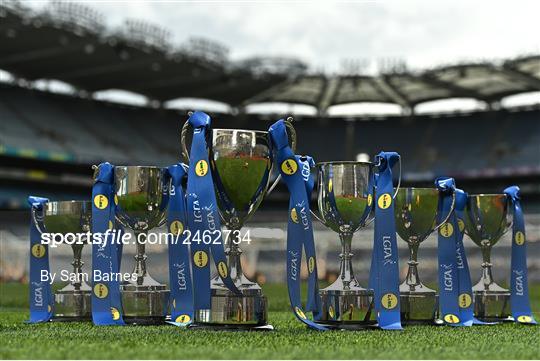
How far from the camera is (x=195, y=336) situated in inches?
131

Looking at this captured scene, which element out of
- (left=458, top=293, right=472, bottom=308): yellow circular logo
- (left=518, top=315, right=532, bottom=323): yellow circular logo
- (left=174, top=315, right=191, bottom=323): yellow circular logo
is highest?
(left=458, top=293, right=472, bottom=308): yellow circular logo

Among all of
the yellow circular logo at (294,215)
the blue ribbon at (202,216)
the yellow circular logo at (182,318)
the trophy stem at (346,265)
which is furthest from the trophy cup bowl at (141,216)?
the trophy stem at (346,265)

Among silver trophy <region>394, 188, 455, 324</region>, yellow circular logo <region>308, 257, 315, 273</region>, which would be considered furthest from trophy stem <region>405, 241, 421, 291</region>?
yellow circular logo <region>308, 257, 315, 273</region>

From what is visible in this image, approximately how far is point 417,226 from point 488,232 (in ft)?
2.38

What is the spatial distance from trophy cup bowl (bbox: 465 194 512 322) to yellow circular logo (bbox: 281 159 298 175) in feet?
4.79

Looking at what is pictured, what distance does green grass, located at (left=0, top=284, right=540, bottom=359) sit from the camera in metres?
2.65

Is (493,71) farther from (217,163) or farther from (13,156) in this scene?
(217,163)

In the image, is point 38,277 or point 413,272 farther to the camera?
point 38,277

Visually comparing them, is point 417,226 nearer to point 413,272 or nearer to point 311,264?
point 413,272

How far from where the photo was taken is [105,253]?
4312 mm

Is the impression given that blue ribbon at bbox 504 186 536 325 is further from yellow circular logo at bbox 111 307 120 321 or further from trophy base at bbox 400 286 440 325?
yellow circular logo at bbox 111 307 120 321

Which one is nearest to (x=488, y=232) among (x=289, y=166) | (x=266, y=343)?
(x=289, y=166)

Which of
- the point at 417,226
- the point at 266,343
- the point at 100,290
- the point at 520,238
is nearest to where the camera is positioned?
the point at 266,343

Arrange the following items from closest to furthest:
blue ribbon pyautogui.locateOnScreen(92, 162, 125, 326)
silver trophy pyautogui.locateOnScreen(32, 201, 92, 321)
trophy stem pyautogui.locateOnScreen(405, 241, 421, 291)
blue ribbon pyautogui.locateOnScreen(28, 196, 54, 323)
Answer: blue ribbon pyautogui.locateOnScreen(92, 162, 125, 326) → trophy stem pyautogui.locateOnScreen(405, 241, 421, 291) → silver trophy pyautogui.locateOnScreen(32, 201, 92, 321) → blue ribbon pyautogui.locateOnScreen(28, 196, 54, 323)
